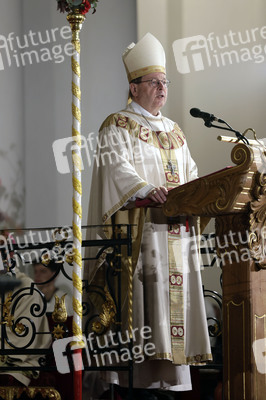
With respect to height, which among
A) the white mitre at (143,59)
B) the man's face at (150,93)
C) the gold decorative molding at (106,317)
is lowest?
the gold decorative molding at (106,317)

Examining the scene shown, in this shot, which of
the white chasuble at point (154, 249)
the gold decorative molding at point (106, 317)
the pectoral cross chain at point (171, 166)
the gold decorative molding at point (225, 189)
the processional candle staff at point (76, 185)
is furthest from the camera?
the pectoral cross chain at point (171, 166)

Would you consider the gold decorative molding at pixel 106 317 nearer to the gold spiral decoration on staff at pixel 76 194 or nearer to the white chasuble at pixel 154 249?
the white chasuble at pixel 154 249

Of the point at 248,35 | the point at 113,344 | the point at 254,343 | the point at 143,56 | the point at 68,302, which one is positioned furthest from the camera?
the point at 248,35

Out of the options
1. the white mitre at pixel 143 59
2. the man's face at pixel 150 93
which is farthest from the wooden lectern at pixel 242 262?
the white mitre at pixel 143 59

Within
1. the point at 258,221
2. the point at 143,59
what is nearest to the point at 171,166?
the point at 143,59

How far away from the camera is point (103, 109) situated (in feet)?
27.8

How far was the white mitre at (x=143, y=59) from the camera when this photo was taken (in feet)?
19.5

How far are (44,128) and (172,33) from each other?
1671mm

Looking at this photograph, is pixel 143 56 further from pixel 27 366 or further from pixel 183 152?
pixel 27 366

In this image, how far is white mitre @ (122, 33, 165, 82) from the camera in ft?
19.5

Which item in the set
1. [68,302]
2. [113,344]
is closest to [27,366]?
[113,344]

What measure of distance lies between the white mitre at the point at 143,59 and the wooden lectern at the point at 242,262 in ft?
5.55

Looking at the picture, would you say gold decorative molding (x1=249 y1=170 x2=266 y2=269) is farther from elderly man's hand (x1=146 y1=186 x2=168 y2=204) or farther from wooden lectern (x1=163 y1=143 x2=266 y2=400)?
elderly man's hand (x1=146 y1=186 x2=168 y2=204)

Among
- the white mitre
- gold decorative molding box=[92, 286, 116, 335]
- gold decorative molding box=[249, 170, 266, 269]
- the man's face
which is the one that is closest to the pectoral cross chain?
the man's face
